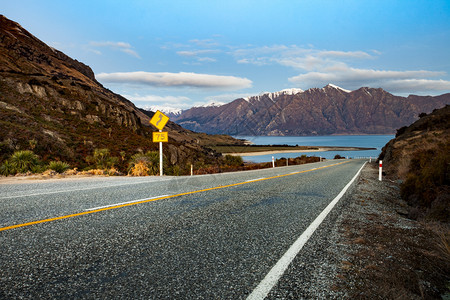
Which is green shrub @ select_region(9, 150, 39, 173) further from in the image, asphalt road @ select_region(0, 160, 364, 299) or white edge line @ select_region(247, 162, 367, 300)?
white edge line @ select_region(247, 162, 367, 300)

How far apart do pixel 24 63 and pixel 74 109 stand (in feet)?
72.0

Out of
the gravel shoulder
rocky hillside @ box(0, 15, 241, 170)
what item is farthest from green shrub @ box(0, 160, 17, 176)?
the gravel shoulder

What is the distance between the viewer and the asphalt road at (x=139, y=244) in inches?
95.7

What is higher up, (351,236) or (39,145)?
(39,145)

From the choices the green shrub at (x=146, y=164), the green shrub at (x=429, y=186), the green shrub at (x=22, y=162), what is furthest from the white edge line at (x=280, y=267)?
the green shrub at (x=22, y=162)

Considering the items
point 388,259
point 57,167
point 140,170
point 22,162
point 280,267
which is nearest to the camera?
point 280,267

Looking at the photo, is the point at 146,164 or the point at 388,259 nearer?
the point at 388,259

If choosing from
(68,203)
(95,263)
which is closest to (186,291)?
(95,263)

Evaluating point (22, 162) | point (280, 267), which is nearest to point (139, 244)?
point (280, 267)

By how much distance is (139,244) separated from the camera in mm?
3486

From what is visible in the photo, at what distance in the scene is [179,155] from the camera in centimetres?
4650

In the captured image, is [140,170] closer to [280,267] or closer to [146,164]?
[146,164]

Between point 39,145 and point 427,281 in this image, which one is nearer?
point 427,281

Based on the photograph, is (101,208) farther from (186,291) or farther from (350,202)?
(350,202)
